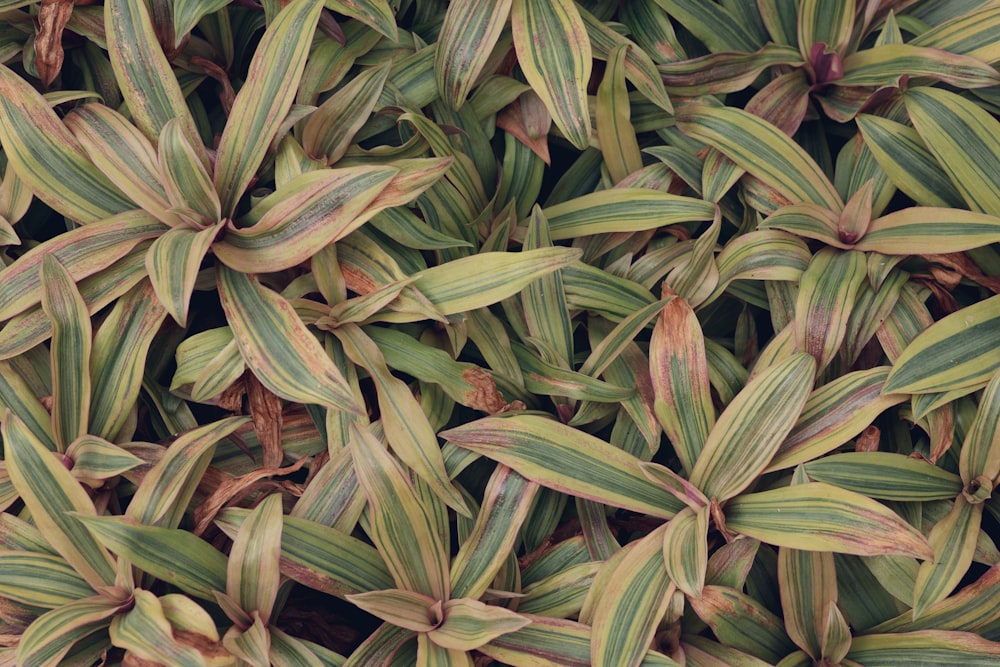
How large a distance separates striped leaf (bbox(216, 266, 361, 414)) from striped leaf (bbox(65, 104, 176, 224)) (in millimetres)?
134

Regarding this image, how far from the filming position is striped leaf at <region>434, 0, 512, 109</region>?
3.90 ft

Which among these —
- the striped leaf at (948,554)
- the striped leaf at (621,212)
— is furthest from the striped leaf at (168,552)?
the striped leaf at (948,554)

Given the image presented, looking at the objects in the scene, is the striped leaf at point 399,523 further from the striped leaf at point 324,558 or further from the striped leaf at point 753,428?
the striped leaf at point 753,428

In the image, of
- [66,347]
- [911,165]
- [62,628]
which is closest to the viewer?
[62,628]

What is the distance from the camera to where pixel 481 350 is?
3.83ft

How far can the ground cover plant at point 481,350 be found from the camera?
1.05 meters

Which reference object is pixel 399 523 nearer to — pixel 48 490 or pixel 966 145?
pixel 48 490

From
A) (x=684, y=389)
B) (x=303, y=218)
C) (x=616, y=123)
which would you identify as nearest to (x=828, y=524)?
(x=684, y=389)

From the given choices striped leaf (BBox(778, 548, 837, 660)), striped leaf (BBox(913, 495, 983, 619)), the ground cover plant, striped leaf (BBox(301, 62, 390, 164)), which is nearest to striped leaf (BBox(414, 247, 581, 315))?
the ground cover plant

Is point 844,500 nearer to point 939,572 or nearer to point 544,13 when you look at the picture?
point 939,572

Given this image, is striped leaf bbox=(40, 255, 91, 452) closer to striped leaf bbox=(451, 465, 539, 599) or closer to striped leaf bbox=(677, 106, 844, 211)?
striped leaf bbox=(451, 465, 539, 599)

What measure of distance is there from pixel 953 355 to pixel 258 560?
877mm


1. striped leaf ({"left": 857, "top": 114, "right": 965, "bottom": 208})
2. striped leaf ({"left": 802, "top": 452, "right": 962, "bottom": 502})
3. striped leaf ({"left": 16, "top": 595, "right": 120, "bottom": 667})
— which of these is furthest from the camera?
striped leaf ({"left": 857, "top": 114, "right": 965, "bottom": 208})

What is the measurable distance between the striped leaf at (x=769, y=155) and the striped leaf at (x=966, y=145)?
14 cm
